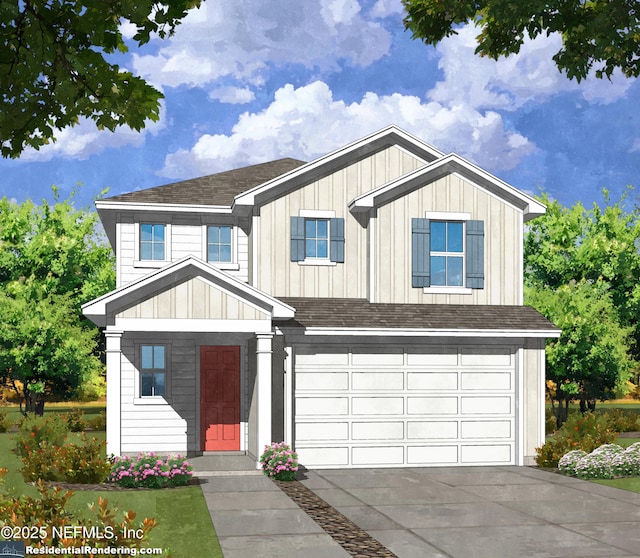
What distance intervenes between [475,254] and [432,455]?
509cm

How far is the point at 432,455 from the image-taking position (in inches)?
790

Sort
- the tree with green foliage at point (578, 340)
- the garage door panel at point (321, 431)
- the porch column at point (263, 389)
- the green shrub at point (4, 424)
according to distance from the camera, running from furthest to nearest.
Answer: the green shrub at point (4, 424) < the tree with green foliage at point (578, 340) < the garage door panel at point (321, 431) < the porch column at point (263, 389)

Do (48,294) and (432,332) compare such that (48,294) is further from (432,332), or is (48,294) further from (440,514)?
(440,514)

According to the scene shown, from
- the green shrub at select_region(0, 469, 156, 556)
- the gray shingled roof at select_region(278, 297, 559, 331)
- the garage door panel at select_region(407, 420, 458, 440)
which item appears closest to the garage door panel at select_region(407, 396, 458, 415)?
the garage door panel at select_region(407, 420, 458, 440)

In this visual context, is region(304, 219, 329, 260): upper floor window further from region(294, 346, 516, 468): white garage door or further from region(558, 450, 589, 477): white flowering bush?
region(558, 450, 589, 477): white flowering bush

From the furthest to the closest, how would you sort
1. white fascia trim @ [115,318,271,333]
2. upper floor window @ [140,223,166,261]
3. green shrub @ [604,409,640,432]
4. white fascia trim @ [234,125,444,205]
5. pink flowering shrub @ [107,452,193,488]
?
green shrub @ [604,409,640,432] → upper floor window @ [140,223,166,261] → white fascia trim @ [234,125,444,205] → white fascia trim @ [115,318,271,333] → pink flowering shrub @ [107,452,193,488]

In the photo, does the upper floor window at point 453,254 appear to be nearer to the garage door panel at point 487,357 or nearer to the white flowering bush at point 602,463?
the garage door panel at point 487,357

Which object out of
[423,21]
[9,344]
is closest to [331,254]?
[423,21]

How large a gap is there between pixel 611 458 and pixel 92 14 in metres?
15.3

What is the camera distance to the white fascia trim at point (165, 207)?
2145 cm

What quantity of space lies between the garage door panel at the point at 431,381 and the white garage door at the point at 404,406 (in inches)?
0.9

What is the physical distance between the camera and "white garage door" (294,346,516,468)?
64.2 ft

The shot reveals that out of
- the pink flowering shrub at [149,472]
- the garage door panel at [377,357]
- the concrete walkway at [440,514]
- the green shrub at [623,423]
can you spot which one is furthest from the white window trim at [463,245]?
the green shrub at [623,423]

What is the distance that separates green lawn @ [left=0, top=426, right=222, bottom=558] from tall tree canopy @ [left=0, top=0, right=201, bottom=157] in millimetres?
4230
